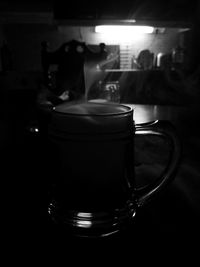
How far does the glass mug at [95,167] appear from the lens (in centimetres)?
35

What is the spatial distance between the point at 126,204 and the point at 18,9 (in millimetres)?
4403

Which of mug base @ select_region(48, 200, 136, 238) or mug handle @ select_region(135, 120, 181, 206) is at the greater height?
mug handle @ select_region(135, 120, 181, 206)

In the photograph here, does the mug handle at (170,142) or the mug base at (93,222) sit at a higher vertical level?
the mug handle at (170,142)

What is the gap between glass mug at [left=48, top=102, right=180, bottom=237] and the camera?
348 mm

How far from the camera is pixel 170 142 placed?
38cm

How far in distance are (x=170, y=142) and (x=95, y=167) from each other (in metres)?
0.11

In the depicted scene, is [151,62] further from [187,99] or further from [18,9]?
[18,9]

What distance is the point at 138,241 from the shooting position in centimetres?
34

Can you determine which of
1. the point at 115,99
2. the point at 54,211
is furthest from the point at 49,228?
the point at 115,99

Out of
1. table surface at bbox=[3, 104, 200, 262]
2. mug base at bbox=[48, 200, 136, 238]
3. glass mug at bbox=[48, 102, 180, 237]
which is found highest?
glass mug at bbox=[48, 102, 180, 237]

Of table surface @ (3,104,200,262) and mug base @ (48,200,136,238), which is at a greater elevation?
mug base @ (48,200,136,238)

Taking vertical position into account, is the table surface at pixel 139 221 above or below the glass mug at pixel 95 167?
below

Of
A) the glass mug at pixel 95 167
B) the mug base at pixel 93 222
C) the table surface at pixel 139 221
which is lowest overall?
the table surface at pixel 139 221

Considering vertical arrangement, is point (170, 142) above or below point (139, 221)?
above
